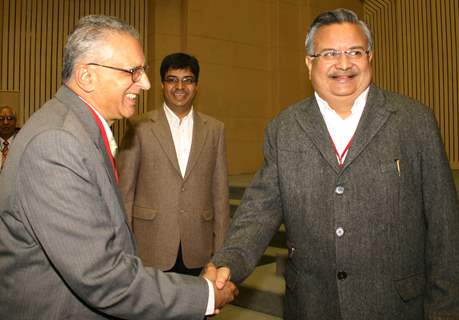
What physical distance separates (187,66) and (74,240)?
1.92m

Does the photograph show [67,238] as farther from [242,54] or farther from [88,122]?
[242,54]

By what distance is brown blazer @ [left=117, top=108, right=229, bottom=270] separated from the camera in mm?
2684

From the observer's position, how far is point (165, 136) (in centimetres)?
277

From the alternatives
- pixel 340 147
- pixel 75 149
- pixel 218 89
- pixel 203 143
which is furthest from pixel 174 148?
pixel 218 89

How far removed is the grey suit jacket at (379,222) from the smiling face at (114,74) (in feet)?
2.28

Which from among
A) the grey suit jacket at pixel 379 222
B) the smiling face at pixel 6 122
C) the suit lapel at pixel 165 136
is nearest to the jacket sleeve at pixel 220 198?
the suit lapel at pixel 165 136

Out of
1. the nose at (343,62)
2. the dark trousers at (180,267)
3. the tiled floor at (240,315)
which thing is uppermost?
the nose at (343,62)

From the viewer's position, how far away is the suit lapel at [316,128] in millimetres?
1584

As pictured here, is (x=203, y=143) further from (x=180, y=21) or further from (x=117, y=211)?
(x=180, y=21)

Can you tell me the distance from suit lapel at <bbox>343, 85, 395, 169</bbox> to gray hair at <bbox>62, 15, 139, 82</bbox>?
923mm

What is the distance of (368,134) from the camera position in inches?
61.6

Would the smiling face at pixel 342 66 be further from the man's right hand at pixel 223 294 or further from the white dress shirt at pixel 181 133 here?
the white dress shirt at pixel 181 133

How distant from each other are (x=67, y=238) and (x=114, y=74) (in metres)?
0.61

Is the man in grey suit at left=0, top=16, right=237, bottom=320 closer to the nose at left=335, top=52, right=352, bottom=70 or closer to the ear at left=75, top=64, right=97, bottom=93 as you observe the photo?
the ear at left=75, top=64, right=97, bottom=93
